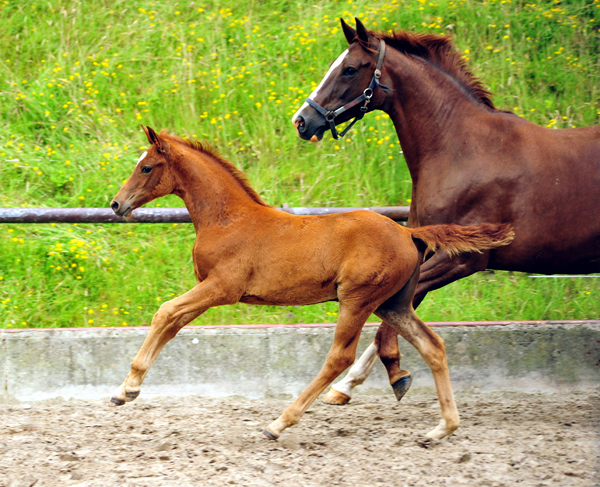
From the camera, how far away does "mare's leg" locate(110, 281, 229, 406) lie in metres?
3.32

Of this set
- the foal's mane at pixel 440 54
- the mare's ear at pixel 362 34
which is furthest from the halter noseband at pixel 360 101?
the foal's mane at pixel 440 54

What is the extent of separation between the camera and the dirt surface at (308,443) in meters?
3.05

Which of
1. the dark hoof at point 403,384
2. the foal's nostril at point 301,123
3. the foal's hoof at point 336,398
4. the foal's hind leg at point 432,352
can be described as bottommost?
the foal's hoof at point 336,398

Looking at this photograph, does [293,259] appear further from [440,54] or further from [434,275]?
[440,54]

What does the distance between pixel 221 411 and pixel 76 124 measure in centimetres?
432

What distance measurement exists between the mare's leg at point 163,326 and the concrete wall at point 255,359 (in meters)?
1.08

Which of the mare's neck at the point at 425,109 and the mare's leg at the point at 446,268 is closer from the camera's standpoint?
the mare's leg at the point at 446,268

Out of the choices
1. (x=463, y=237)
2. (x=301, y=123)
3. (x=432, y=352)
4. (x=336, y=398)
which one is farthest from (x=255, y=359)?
(x=463, y=237)

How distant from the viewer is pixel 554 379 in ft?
15.1

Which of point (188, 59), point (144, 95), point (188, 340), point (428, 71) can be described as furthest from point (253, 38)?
point (188, 340)

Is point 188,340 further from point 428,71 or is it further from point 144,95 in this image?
point 144,95

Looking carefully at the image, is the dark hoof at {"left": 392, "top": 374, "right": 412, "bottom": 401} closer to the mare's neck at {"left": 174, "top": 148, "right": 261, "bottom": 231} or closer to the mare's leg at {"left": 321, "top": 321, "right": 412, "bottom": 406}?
the mare's leg at {"left": 321, "top": 321, "right": 412, "bottom": 406}

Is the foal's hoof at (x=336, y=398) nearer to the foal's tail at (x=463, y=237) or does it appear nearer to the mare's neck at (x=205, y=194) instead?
the foal's tail at (x=463, y=237)

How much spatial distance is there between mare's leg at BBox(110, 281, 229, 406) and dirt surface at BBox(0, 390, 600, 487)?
36cm
